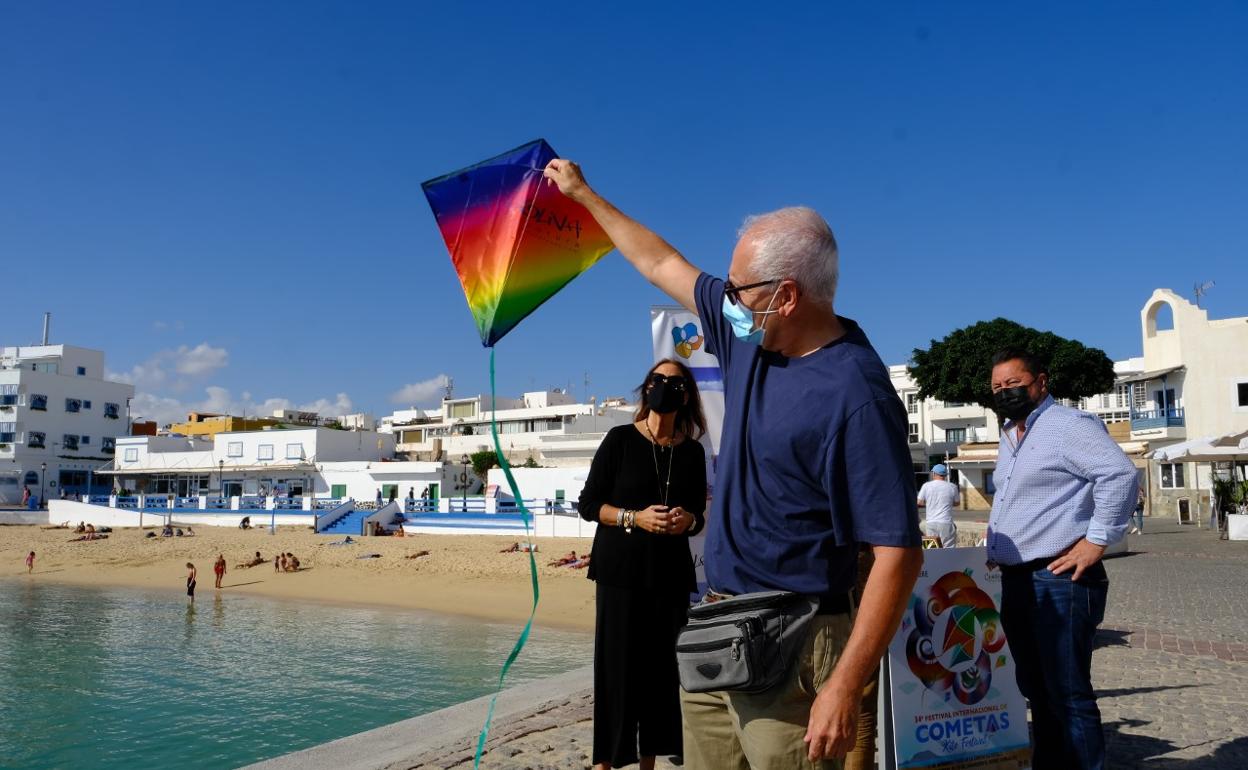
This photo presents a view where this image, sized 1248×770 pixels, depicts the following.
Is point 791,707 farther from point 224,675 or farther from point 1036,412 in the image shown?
point 224,675

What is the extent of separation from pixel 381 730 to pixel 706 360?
122 inches

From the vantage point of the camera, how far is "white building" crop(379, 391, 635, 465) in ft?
198

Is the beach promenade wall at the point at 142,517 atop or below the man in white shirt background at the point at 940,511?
below

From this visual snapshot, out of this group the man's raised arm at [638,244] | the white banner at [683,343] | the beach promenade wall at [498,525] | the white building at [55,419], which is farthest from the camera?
the white building at [55,419]

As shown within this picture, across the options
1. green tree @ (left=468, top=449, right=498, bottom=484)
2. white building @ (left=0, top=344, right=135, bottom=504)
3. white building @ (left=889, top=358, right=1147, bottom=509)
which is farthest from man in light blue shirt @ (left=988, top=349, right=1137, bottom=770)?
white building @ (left=0, top=344, right=135, bottom=504)

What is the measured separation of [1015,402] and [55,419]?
263 ft

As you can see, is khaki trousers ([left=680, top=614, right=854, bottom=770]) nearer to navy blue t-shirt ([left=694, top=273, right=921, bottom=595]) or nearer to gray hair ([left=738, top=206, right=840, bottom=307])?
navy blue t-shirt ([left=694, top=273, right=921, bottom=595])

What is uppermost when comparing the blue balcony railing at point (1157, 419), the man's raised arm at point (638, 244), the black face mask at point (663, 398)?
the blue balcony railing at point (1157, 419)

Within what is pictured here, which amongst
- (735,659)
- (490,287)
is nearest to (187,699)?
(490,287)

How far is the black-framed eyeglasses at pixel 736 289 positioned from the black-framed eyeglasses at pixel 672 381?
1.95 meters

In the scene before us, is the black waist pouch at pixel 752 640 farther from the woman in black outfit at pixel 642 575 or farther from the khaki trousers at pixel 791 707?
the woman in black outfit at pixel 642 575

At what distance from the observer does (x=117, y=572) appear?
3362 centimetres

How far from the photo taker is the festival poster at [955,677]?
3.85 meters

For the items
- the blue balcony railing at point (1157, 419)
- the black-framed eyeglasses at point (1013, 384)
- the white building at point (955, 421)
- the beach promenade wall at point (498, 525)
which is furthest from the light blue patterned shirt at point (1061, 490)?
the white building at point (955, 421)
